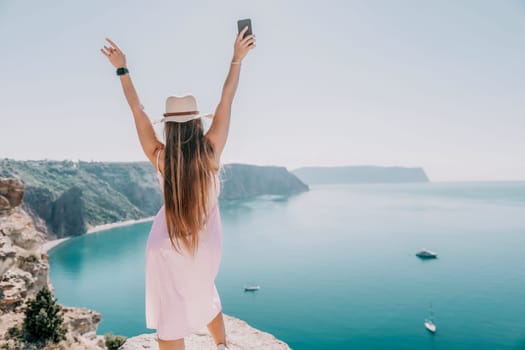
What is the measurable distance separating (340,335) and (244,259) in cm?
2707

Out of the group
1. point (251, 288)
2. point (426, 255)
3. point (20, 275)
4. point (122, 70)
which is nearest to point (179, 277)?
point (122, 70)

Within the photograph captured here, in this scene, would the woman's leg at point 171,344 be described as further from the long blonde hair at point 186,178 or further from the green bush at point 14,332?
the green bush at point 14,332

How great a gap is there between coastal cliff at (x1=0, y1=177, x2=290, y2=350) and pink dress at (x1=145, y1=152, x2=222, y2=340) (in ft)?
13.4

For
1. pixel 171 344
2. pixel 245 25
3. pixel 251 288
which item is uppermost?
pixel 245 25

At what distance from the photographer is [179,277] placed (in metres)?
1.78

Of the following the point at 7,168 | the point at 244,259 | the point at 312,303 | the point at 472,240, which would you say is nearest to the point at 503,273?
the point at 472,240

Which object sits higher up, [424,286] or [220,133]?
[220,133]

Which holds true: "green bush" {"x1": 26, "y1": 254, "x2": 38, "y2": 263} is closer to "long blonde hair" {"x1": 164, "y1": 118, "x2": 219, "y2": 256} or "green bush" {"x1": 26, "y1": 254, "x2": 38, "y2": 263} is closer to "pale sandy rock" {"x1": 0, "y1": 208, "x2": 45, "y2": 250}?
"pale sandy rock" {"x1": 0, "y1": 208, "x2": 45, "y2": 250}

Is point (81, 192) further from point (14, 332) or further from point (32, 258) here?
point (14, 332)

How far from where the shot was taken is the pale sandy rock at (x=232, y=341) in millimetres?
5617

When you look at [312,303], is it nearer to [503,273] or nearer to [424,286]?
[424,286]

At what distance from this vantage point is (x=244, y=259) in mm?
53469

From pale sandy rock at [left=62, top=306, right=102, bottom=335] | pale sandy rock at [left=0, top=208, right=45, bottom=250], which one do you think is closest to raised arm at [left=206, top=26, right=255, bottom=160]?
pale sandy rock at [left=62, top=306, right=102, bottom=335]

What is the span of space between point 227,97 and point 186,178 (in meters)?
0.50
